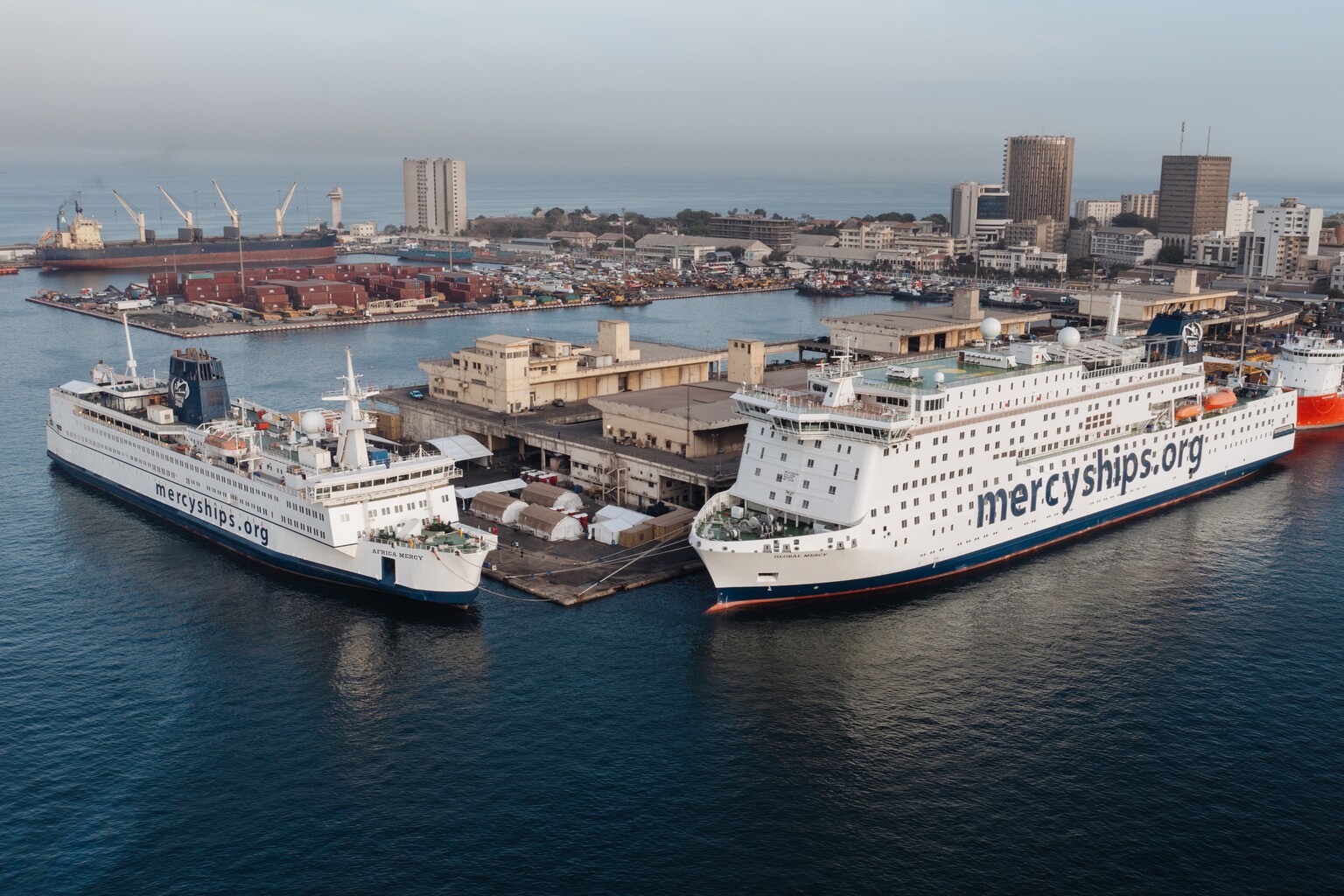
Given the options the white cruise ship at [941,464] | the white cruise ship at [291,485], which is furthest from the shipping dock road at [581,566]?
the white cruise ship at [941,464]

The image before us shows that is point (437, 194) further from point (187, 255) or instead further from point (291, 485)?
point (291, 485)

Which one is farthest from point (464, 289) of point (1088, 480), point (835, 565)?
point (835, 565)

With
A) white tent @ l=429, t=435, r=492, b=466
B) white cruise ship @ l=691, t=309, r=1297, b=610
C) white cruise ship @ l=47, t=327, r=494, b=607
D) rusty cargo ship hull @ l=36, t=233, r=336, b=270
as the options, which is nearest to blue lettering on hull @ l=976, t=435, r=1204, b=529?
white cruise ship @ l=691, t=309, r=1297, b=610

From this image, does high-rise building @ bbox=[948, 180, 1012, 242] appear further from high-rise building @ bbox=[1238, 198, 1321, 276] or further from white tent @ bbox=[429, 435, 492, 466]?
white tent @ bbox=[429, 435, 492, 466]

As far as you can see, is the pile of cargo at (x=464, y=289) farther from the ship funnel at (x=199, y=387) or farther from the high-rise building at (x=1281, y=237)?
the high-rise building at (x=1281, y=237)

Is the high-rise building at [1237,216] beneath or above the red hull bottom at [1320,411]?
above

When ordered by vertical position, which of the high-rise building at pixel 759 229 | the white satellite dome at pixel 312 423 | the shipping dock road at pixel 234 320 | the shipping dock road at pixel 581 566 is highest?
the high-rise building at pixel 759 229

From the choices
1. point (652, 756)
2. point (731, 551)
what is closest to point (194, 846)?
point (652, 756)
